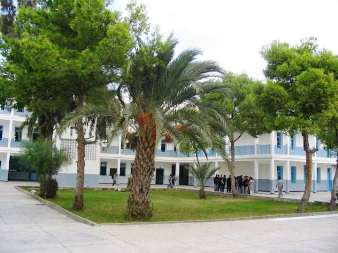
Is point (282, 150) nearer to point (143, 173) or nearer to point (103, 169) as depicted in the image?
point (103, 169)

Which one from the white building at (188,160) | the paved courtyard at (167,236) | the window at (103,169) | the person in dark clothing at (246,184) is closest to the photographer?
the paved courtyard at (167,236)

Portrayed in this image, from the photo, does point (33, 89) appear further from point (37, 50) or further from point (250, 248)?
point (250, 248)

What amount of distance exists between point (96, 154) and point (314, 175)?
20.2m

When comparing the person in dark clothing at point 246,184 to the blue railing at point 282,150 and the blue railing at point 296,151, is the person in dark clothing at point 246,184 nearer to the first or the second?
the blue railing at point 282,150

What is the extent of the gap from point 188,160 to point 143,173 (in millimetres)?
31849

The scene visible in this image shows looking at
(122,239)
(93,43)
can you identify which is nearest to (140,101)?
(93,43)

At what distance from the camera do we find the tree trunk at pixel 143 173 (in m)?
13.9

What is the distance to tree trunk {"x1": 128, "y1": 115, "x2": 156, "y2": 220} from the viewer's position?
13.9 m

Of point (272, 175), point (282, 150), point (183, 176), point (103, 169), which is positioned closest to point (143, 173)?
point (272, 175)

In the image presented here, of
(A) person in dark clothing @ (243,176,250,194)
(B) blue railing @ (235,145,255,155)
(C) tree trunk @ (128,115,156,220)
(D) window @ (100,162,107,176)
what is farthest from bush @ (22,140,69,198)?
(D) window @ (100,162,107,176)

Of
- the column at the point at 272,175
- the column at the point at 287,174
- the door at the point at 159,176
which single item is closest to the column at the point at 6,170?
the door at the point at 159,176

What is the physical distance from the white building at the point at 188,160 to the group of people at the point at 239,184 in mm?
2402

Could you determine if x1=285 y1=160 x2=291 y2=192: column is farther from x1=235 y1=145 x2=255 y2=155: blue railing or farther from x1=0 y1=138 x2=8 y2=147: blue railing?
x1=0 y1=138 x2=8 y2=147: blue railing

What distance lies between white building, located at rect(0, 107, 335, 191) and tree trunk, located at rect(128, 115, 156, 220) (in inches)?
704
